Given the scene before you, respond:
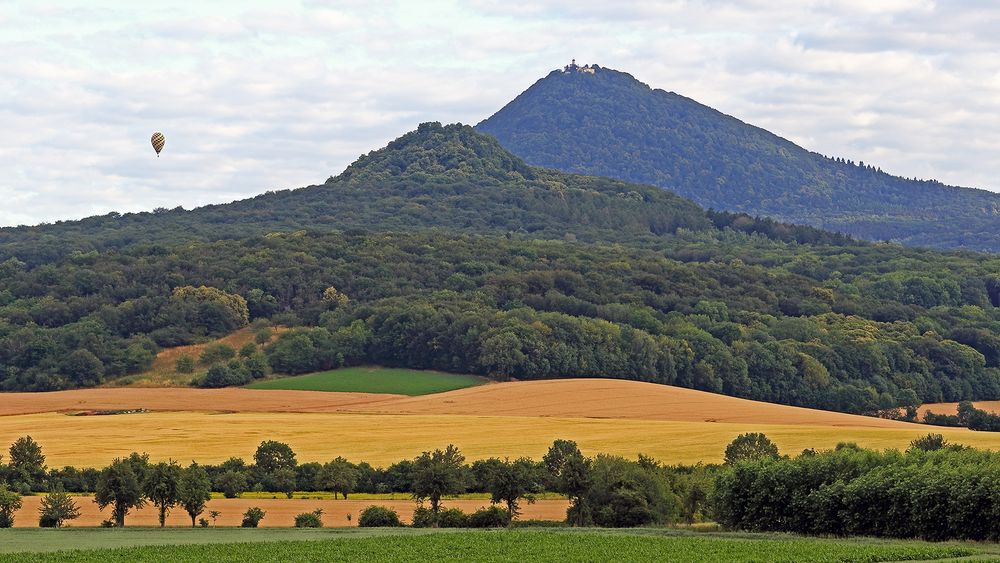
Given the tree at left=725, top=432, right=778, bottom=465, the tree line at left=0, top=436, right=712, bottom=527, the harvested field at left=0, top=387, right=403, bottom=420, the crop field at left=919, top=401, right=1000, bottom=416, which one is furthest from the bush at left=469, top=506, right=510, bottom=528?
the crop field at left=919, top=401, right=1000, bottom=416

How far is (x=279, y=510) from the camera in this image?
247 ft

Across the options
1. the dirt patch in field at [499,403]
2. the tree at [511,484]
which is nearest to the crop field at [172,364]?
the dirt patch in field at [499,403]

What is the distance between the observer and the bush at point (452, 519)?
70750mm

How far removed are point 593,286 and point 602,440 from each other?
8757cm

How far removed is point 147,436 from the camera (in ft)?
349

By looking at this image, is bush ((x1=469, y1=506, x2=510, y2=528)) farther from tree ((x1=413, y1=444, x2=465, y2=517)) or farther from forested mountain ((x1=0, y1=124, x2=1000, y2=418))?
forested mountain ((x1=0, y1=124, x2=1000, y2=418))

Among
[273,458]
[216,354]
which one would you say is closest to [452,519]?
[273,458]

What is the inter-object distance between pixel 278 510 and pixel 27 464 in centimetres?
2124

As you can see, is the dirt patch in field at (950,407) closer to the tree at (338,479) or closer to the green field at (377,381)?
the green field at (377,381)

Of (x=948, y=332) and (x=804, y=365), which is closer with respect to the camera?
(x=804, y=365)

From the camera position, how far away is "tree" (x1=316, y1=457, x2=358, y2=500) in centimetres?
8331

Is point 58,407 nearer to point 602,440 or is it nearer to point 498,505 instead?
point 602,440

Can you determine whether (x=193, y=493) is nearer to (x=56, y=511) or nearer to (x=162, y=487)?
(x=162, y=487)

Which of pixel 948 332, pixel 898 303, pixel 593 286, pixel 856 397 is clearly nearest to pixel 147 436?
pixel 856 397
